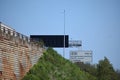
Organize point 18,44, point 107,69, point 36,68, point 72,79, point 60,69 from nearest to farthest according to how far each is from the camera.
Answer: point 18,44
point 36,68
point 60,69
point 72,79
point 107,69

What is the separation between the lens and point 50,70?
49.4m

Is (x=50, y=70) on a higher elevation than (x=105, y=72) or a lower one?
higher

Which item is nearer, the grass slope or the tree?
the grass slope

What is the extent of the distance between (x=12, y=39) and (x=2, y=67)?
16.9 feet

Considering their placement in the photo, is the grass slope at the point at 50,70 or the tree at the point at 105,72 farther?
the tree at the point at 105,72

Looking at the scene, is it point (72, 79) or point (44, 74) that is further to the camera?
point (72, 79)

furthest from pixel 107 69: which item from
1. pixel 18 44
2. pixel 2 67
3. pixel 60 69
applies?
pixel 2 67

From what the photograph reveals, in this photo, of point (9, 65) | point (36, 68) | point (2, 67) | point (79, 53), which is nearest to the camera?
point (2, 67)

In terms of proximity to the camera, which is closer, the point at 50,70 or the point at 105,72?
the point at 50,70

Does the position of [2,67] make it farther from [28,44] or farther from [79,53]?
[79,53]

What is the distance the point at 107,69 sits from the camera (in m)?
94.4

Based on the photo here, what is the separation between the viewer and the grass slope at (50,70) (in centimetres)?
4428

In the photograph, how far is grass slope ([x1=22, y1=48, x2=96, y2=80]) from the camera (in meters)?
44.3

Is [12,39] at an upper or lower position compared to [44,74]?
upper
